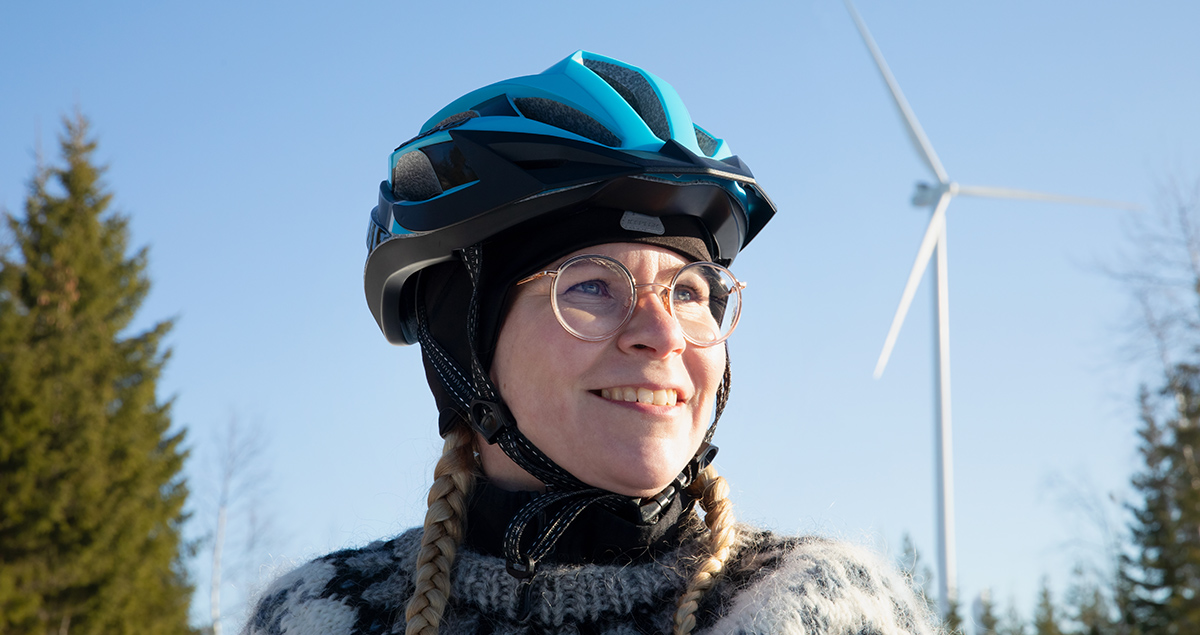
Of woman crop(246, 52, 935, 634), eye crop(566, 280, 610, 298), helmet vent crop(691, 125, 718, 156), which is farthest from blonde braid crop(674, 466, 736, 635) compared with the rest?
helmet vent crop(691, 125, 718, 156)

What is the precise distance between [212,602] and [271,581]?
25013mm

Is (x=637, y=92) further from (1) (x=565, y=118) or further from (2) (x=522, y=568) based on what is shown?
A: (2) (x=522, y=568)

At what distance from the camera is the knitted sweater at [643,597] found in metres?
2.37

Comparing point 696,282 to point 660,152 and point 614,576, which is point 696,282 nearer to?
point 660,152

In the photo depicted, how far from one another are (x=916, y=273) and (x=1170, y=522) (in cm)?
2026

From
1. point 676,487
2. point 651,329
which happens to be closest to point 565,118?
point 651,329

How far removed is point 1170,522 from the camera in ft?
105

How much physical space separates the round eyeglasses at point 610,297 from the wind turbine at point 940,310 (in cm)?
1578

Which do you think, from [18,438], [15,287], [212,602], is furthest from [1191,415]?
[15,287]

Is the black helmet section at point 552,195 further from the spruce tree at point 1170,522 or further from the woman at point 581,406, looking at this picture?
the spruce tree at point 1170,522

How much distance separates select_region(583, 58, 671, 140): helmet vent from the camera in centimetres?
315

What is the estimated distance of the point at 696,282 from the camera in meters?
2.91

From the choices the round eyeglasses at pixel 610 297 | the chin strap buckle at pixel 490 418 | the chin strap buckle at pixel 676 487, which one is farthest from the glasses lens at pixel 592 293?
the chin strap buckle at pixel 676 487

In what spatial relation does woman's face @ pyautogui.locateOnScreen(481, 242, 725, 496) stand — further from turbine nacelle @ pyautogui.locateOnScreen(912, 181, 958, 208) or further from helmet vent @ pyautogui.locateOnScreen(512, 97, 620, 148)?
turbine nacelle @ pyautogui.locateOnScreen(912, 181, 958, 208)
